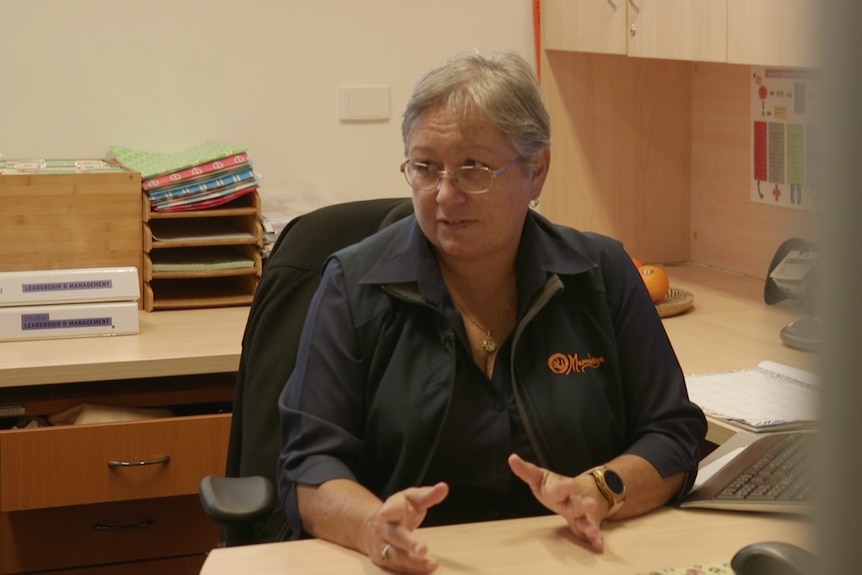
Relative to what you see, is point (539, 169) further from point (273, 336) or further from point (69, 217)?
point (69, 217)

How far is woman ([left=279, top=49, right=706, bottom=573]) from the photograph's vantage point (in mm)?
1443

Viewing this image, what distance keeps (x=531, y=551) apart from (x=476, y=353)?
334 mm

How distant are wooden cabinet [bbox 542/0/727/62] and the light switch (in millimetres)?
447

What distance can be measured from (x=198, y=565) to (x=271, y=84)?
114 centimetres

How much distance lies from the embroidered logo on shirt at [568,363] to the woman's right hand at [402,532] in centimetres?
35

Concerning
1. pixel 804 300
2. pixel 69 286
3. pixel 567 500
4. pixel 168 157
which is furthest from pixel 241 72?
pixel 804 300

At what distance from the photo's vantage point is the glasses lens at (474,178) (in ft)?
4.88

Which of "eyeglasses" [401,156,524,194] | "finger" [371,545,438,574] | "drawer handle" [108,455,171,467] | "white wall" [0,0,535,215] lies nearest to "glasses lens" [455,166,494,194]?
"eyeglasses" [401,156,524,194]

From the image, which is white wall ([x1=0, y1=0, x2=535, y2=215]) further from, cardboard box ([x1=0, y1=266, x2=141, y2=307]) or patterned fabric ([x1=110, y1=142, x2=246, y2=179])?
cardboard box ([x1=0, y1=266, x2=141, y2=307])

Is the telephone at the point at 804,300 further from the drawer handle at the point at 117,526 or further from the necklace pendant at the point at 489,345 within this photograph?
the drawer handle at the point at 117,526

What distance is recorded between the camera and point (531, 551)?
1.24m

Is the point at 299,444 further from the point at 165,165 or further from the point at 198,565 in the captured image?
the point at 165,165

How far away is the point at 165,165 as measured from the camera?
251 centimetres

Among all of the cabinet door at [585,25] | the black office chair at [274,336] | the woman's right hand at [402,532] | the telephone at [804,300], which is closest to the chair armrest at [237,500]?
the black office chair at [274,336]
